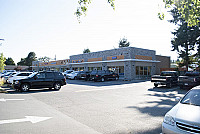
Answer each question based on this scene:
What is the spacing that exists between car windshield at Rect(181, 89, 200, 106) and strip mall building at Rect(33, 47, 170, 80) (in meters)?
23.3

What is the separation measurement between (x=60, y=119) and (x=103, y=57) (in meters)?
28.3

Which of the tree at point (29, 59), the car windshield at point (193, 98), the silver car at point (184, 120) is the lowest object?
the silver car at point (184, 120)

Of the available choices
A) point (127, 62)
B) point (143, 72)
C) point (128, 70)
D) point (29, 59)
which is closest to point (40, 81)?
point (128, 70)

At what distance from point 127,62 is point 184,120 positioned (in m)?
25.9

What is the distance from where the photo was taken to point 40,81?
14.2 metres

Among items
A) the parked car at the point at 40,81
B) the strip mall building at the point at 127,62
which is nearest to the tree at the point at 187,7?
the parked car at the point at 40,81

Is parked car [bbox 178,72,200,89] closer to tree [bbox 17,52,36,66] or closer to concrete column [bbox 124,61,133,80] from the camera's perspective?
concrete column [bbox 124,61,133,80]

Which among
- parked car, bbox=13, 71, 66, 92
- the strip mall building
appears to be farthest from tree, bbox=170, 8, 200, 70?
parked car, bbox=13, 71, 66, 92

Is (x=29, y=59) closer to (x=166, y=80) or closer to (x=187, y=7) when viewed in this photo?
A: (x=166, y=80)

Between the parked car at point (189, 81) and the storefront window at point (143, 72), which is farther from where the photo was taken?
the storefront window at point (143, 72)

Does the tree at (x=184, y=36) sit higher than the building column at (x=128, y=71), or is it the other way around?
the tree at (x=184, y=36)

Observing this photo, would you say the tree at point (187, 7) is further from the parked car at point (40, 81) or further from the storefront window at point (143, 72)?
the storefront window at point (143, 72)

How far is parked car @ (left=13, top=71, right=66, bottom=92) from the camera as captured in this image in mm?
13399

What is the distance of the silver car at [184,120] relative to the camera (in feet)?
11.4
